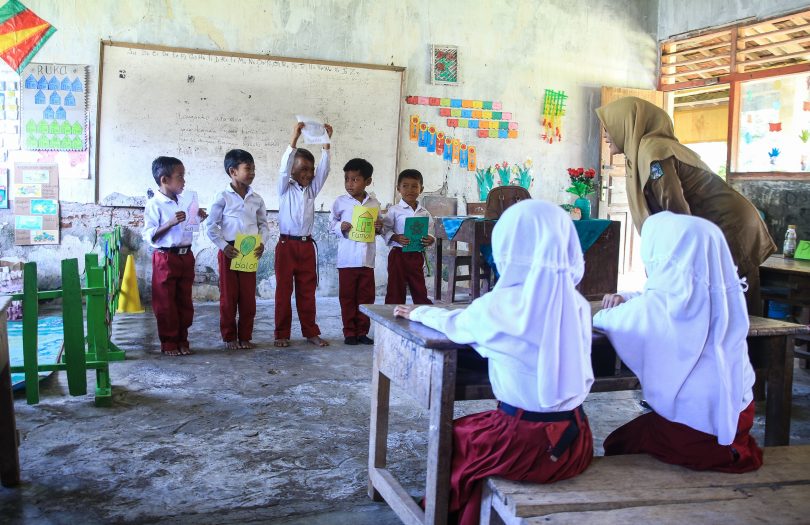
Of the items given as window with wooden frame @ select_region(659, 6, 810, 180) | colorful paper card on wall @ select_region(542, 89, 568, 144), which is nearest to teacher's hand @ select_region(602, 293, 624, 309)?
window with wooden frame @ select_region(659, 6, 810, 180)

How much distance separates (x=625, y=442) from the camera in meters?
2.30

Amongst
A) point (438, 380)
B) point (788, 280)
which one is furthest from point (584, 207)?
point (438, 380)

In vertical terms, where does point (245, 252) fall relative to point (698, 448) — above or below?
above

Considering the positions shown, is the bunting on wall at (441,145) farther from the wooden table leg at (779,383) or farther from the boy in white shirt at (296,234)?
the wooden table leg at (779,383)

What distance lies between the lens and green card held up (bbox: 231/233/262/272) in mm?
4762

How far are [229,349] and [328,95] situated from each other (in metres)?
3.28

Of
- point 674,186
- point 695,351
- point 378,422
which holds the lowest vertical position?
point 378,422

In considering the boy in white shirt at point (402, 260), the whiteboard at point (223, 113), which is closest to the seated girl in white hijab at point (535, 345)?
the boy in white shirt at point (402, 260)

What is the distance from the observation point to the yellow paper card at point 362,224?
507 centimetres

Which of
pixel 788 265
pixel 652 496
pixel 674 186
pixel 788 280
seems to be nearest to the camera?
pixel 652 496

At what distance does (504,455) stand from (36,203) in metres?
5.94

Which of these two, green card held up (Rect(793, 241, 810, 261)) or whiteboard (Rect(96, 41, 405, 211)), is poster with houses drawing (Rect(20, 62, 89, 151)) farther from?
green card held up (Rect(793, 241, 810, 261))

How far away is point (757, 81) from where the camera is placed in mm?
7312

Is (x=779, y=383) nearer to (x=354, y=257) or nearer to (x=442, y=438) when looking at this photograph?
(x=442, y=438)
